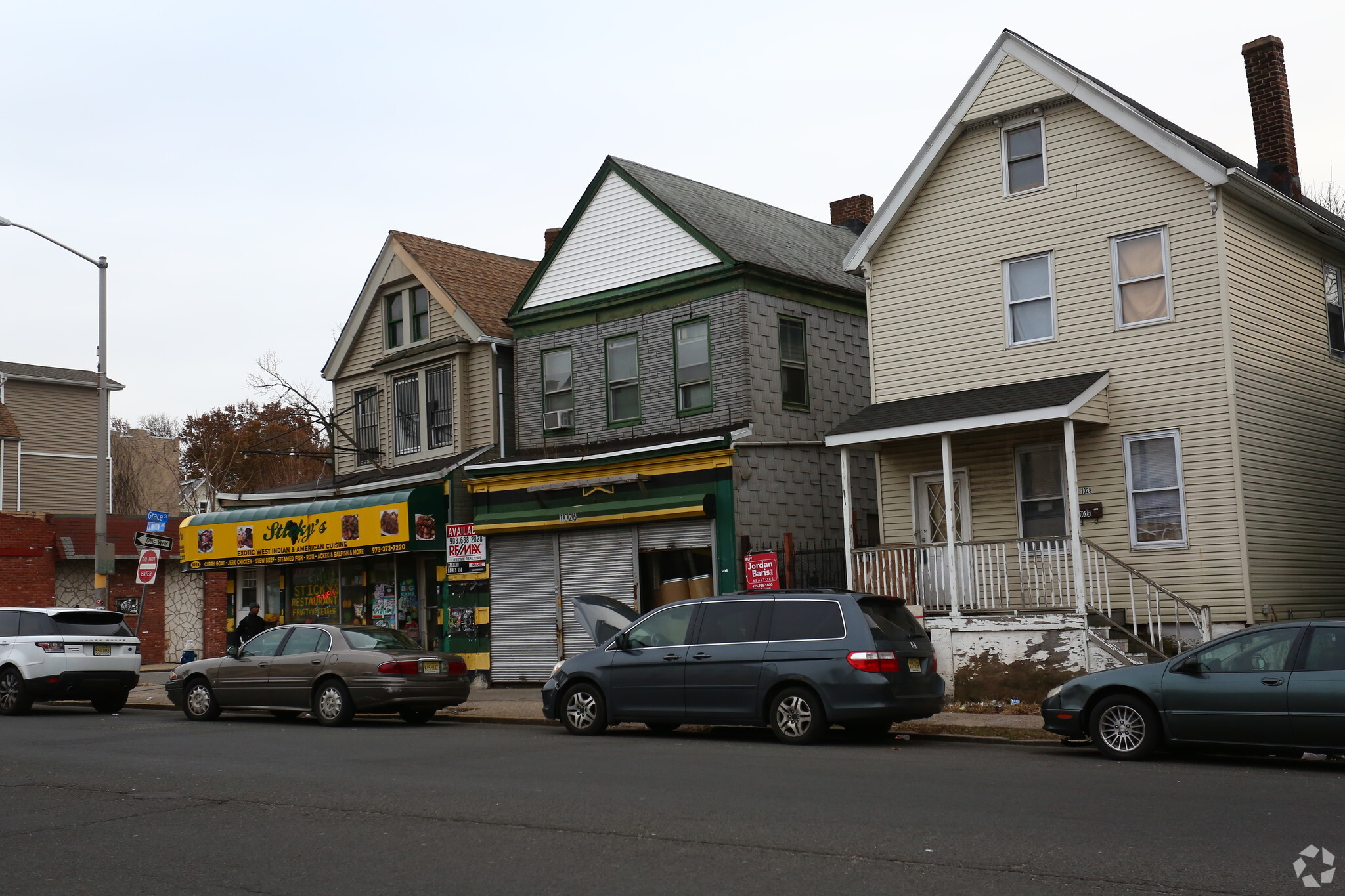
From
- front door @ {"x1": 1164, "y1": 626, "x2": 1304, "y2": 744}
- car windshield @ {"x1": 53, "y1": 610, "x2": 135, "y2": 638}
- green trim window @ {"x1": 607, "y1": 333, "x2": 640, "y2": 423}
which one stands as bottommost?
front door @ {"x1": 1164, "y1": 626, "x2": 1304, "y2": 744}

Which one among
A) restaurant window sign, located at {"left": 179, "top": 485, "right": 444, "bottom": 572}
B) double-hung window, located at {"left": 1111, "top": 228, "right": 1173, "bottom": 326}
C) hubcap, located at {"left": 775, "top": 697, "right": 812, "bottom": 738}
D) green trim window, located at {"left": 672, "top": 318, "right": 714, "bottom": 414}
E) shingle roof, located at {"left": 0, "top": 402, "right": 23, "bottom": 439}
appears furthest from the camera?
shingle roof, located at {"left": 0, "top": 402, "right": 23, "bottom": 439}

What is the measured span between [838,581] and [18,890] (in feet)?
55.4

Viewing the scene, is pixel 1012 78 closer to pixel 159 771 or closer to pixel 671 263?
pixel 671 263

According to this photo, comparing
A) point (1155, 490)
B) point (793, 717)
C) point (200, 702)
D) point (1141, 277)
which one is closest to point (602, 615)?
point (793, 717)

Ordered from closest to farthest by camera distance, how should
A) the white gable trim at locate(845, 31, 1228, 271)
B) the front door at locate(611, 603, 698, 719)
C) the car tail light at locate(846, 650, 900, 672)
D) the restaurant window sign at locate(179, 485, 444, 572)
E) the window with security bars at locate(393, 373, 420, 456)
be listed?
the car tail light at locate(846, 650, 900, 672) < the front door at locate(611, 603, 698, 719) < the white gable trim at locate(845, 31, 1228, 271) < the restaurant window sign at locate(179, 485, 444, 572) < the window with security bars at locate(393, 373, 420, 456)

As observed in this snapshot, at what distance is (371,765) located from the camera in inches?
503

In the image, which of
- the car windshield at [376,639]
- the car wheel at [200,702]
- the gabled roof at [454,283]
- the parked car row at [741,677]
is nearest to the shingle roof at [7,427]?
the gabled roof at [454,283]

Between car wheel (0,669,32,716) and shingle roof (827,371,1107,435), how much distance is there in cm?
1298

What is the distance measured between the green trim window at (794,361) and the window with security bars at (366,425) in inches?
389

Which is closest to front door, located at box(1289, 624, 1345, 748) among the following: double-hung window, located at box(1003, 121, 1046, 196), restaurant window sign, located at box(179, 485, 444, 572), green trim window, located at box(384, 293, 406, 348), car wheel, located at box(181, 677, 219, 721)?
double-hung window, located at box(1003, 121, 1046, 196)

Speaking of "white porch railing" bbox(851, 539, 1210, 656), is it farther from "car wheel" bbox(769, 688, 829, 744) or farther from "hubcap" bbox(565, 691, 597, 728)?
"hubcap" bbox(565, 691, 597, 728)

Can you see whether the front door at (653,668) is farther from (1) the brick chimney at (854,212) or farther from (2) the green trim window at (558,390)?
(1) the brick chimney at (854,212)

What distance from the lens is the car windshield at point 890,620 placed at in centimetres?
1436

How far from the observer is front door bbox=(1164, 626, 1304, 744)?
11.8 meters
